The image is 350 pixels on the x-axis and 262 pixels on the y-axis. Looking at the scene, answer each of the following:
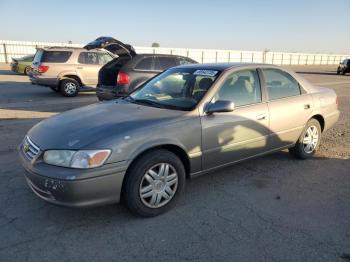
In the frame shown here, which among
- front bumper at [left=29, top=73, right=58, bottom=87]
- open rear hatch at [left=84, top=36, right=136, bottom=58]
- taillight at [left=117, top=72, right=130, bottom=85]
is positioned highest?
open rear hatch at [left=84, top=36, right=136, bottom=58]

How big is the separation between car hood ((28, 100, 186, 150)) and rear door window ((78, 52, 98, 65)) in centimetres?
922

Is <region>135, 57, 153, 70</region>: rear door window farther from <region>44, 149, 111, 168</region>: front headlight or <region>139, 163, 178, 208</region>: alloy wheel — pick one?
<region>44, 149, 111, 168</region>: front headlight

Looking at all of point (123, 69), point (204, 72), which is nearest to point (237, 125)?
point (204, 72)

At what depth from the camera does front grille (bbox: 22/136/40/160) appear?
10.8ft

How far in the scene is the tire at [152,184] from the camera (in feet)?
10.8

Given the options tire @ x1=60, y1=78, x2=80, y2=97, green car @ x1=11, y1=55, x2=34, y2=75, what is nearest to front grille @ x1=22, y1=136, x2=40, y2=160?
tire @ x1=60, y1=78, x2=80, y2=97

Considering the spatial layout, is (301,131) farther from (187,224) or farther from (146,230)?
(146,230)

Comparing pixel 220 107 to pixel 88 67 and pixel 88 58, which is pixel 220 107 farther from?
pixel 88 58

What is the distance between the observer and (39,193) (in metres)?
3.22

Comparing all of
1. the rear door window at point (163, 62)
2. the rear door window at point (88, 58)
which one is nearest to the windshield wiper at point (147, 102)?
the rear door window at point (163, 62)

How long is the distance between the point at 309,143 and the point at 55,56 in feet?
32.9

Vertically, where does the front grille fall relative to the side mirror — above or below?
below

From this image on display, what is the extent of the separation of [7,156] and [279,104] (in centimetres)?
427

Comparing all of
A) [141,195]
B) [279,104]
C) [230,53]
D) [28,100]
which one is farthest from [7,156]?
[230,53]
